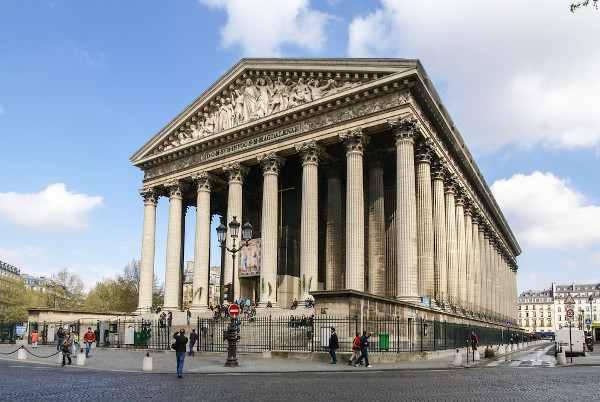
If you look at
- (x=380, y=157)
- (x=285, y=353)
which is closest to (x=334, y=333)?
(x=285, y=353)

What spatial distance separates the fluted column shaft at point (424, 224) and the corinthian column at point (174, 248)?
19.9m

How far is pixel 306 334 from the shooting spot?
26734 mm

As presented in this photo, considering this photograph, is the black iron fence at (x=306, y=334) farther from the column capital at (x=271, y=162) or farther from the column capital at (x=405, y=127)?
the column capital at (x=271, y=162)

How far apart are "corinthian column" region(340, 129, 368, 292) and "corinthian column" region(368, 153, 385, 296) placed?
12.7 ft

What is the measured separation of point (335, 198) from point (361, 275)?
9.14 meters

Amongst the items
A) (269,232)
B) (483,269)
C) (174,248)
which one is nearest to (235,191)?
(269,232)

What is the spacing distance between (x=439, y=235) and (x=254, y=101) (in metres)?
16.8

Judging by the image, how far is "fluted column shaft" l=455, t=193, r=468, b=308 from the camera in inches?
1695

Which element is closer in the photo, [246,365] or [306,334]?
[246,365]

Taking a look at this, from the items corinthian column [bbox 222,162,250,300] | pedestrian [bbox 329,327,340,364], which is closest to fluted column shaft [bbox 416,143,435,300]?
corinthian column [bbox 222,162,250,300]

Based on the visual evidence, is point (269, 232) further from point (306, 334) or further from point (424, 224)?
point (306, 334)

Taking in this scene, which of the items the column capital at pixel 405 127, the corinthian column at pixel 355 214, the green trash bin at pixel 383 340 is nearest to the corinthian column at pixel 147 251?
the corinthian column at pixel 355 214

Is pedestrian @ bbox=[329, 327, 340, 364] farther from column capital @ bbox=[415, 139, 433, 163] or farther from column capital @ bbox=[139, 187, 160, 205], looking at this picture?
column capital @ bbox=[139, 187, 160, 205]

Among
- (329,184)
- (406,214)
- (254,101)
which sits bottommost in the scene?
(406,214)
